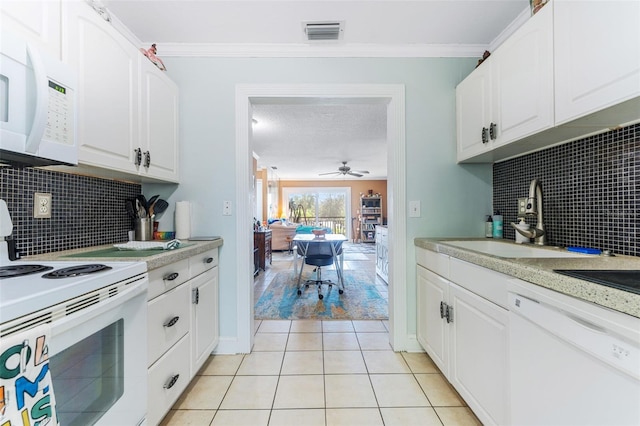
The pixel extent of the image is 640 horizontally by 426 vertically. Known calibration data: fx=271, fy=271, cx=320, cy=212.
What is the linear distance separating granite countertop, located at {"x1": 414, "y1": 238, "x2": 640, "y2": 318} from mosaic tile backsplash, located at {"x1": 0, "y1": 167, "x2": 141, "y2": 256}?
2088mm

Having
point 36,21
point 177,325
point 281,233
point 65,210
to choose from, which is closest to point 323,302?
point 177,325

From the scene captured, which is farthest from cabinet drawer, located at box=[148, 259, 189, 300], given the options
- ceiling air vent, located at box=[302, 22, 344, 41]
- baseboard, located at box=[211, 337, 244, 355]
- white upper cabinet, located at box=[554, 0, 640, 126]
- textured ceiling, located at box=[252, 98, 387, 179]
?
white upper cabinet, located at box=[554, 0, 640, 126]

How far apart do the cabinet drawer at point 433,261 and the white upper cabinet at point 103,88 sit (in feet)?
6.16

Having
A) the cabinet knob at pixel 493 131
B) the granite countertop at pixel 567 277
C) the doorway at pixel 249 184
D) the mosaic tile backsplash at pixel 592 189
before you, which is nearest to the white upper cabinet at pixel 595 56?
the mosaic tile backsplash at pixel 592 189

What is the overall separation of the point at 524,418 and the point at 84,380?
1.44 meters

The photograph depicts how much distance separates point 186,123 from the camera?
207cm

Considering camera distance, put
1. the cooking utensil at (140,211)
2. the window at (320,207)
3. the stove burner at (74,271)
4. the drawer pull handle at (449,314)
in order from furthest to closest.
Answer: the window at (320,207) < the cooking utensil at (140,211) < the drawer pull handle at (449,314) < the stove burner at (74,271)

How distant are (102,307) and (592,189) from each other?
7.14 feet

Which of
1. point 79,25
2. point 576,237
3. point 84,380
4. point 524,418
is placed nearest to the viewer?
point 84,380

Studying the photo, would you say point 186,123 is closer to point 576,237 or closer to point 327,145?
point 576,237

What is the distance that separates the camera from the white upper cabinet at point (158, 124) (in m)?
1.64

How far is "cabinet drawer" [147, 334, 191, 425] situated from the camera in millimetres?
1201

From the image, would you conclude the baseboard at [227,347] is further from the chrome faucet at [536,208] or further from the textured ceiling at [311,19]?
the textured ceiling at [311,19]

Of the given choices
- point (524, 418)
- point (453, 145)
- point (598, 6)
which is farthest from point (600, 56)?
point (524, 418)
